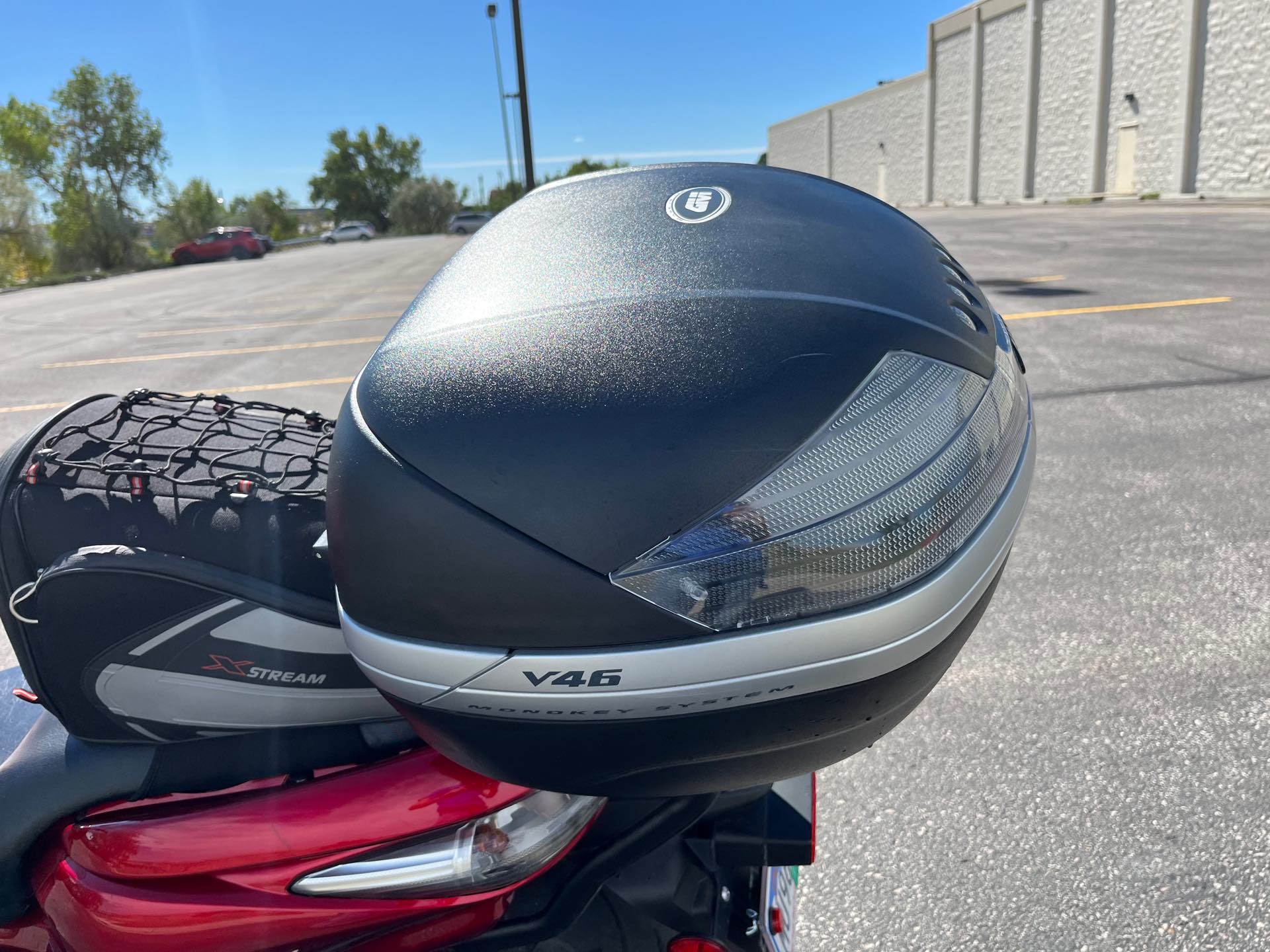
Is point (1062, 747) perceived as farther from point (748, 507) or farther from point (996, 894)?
point (748, 507)

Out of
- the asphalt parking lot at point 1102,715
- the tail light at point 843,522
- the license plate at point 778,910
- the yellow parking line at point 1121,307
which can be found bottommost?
the asphalt parking lot at point 1102,715

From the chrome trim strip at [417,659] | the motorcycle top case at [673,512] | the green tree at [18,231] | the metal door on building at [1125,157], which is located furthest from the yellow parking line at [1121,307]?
the green tree at [18,231]

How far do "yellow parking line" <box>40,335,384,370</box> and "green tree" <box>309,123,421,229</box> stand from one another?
229 feet

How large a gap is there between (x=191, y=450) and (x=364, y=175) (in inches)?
3256

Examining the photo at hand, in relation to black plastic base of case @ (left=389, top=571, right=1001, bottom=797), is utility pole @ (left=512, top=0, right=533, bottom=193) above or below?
above

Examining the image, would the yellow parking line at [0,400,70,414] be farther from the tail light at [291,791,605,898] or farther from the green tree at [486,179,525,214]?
the green tree at [486,179,525,214]

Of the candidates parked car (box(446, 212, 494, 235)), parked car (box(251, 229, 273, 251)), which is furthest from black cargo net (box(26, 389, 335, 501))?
parked car (box(446, 212, 494, 235))

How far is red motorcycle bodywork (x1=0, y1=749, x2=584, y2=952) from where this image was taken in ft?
3.95

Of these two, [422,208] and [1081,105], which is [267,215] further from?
[1081,105]

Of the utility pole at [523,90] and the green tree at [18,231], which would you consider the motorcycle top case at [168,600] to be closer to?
the utility pole at [523,90]

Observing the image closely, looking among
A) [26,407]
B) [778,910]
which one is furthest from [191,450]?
[26,407]

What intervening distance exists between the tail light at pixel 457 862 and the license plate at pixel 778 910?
1.21 ft

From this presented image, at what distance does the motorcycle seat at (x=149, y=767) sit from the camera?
1263mm

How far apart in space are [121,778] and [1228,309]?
32.0ft
